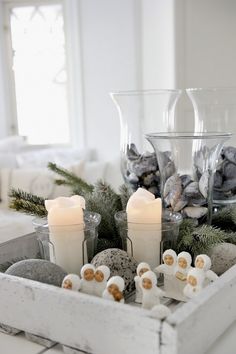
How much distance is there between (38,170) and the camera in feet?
8.68

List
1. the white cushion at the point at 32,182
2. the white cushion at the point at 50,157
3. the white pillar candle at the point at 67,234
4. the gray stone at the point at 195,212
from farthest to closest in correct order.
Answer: the white cushion at the point at 50,157 < the white cushion at the point at 32,182 < the gray stone at the point at 195,212 < the white pillar candle at the point at 67,234

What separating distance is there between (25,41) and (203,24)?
1.40 m

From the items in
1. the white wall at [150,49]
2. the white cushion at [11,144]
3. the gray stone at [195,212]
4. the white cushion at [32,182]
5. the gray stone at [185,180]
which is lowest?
the white cushion at [32,182]

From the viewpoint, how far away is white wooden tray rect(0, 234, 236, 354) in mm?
482

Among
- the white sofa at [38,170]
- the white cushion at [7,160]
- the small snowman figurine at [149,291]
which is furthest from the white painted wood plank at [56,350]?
the white cushion at [7,160]

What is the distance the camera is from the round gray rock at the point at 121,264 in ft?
2.19

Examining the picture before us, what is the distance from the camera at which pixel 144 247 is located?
74 cm

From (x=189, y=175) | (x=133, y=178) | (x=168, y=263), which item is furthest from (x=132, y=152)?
(x=168, y=263)

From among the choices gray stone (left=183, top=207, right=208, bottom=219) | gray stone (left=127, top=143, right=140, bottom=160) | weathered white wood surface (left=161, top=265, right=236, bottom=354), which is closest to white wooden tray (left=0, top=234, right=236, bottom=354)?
weathered white wood surface (left=161, top=265, right=236, bottom=354)

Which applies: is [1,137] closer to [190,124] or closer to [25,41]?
[25,41]

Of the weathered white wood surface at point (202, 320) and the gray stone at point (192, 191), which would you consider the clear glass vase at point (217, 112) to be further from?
the weathered white wood surface at point (202, 320)

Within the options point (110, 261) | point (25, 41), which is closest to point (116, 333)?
point (110, 261)

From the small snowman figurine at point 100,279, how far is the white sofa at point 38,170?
170 cm

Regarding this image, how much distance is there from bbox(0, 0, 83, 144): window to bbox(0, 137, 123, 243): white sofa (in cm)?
26
